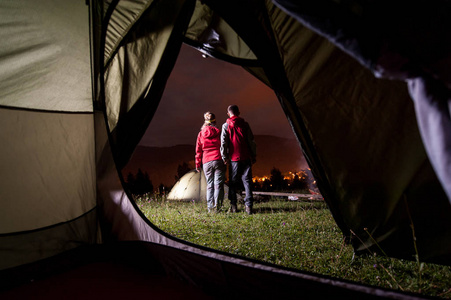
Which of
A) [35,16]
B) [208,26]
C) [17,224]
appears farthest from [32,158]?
[208,26]

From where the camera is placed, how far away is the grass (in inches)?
65.8

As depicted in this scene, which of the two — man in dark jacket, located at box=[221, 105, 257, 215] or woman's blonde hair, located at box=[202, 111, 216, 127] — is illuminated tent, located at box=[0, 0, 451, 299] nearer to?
man in dark jacket, located at box=[221, 105, 257, 215]

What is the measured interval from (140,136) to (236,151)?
2.23m

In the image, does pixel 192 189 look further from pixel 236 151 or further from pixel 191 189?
pixel 236 151

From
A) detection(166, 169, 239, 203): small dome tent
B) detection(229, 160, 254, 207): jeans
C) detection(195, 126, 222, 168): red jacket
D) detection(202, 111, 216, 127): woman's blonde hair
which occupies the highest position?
detection(202, 111, 216, 127): woman's blonde hair

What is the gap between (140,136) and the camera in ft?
7.84

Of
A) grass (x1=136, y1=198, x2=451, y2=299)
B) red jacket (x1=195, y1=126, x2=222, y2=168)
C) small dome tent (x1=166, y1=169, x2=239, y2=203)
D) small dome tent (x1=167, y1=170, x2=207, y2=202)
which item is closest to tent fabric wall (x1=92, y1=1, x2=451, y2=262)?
grass (x1=136, y1=198, x2=451, y2=299)

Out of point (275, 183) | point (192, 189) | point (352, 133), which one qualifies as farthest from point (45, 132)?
point (275, 183)

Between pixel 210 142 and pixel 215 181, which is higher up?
pixel 210 142

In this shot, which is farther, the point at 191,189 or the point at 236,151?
the point at 191,189

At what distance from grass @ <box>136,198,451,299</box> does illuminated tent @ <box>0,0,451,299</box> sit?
6.3 inches

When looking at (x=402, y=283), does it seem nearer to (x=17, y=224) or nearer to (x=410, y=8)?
(x=410, y=8)

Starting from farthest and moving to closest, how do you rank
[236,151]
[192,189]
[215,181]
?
[192,189]
[215,181]
[236,151]

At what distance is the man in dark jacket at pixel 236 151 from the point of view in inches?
172
